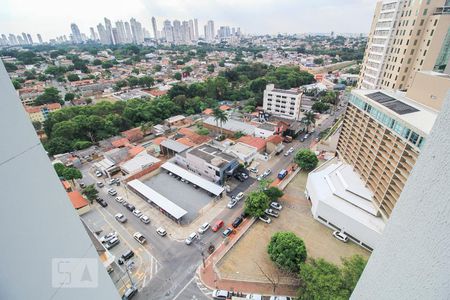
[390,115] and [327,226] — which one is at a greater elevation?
[390,115]

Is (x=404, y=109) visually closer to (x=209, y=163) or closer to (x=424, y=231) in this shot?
(x=424, y=231)

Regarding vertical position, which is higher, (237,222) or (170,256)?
(237,222)

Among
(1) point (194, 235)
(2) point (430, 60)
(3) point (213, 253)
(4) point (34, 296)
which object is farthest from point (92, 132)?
(2) point (430, 60)

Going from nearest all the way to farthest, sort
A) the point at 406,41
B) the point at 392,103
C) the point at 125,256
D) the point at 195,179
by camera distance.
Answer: the point at 125,256
the point at 392,103
the point at 195,179
the point at 406,41

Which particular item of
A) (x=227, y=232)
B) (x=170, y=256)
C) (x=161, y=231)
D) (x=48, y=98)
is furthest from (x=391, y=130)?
(x=48, y=98)

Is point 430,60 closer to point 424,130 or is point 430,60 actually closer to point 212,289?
point 424,130

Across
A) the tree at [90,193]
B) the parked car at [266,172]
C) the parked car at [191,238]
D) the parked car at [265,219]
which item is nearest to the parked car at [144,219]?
the parked car at [191,238]
